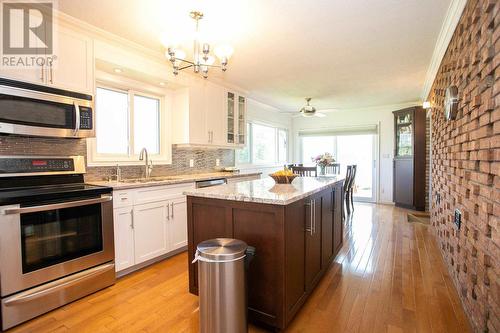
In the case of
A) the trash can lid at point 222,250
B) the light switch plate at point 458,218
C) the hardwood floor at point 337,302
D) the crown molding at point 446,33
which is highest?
the crown molding at point 446,33

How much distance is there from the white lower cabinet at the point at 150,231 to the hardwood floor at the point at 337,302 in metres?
0.17

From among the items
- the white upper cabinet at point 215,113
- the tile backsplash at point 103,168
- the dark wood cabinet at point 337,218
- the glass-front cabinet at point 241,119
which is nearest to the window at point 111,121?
the tile backsplash at point 103,168

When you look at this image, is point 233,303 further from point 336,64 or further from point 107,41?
point 336,64

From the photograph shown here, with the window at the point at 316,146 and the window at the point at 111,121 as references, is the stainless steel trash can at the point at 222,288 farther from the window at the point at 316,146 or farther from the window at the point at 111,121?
the window at the point at 316,146

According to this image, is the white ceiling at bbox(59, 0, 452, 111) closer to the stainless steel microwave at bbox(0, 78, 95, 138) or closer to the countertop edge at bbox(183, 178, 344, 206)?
the stainless steel microwave at bbox(0, 78, 95, 138)

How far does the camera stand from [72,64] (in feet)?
7.96

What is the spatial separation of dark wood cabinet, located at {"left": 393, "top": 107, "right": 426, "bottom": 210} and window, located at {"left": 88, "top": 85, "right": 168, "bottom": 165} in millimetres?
4894

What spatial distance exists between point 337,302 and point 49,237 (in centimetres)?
232

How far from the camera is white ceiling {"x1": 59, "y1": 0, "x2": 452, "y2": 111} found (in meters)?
2.18

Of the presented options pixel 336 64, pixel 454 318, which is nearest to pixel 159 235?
pixel 454 318

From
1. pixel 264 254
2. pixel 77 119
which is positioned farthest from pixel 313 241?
pixel 77 119

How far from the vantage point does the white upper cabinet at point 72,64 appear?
2326mm

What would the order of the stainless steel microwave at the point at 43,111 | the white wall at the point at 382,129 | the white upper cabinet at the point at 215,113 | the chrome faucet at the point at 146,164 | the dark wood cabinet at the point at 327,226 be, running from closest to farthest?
the stainless steel microwave at the point at 43,111
the dark wood cabinet at the point at 327,226
the chrome faucet at the point at 146,164
the white upper cabinet at the point at 215,113
the white wall at the point at 382,129
